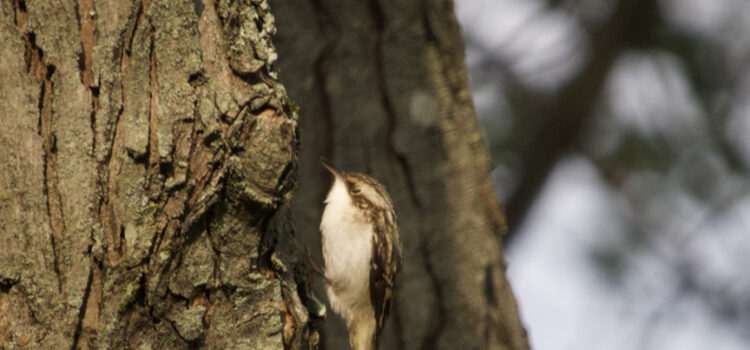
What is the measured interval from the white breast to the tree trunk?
15 centimetres

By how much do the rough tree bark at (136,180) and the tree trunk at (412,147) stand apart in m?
0.81

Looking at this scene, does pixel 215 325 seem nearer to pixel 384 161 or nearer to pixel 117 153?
pixel 117 153

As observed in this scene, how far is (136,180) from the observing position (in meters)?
1.48

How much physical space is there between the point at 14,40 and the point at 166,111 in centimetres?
30

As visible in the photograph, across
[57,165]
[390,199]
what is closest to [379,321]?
[390,199]

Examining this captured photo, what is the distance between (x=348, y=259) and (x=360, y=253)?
0.26 ft

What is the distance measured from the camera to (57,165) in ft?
4.84

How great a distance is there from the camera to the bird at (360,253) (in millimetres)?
2590

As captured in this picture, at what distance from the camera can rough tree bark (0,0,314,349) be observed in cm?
145

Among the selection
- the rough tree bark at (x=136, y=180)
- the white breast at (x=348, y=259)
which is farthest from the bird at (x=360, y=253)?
the rough tree bark at (x=136, y=180)

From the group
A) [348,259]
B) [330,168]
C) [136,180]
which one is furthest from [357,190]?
[136,180]

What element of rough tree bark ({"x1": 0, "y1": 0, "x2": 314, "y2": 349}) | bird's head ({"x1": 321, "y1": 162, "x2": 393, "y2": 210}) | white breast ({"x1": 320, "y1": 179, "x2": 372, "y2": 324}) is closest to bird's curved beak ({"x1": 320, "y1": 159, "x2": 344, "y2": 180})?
bird's head ({"x1": 321, "y1": 162, "x2": 393, "y2": 210})

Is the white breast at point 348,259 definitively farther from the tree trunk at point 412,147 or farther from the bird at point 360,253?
the tree trunk at point 412,147

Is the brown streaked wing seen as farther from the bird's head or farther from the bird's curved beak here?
the bird's curved beak
